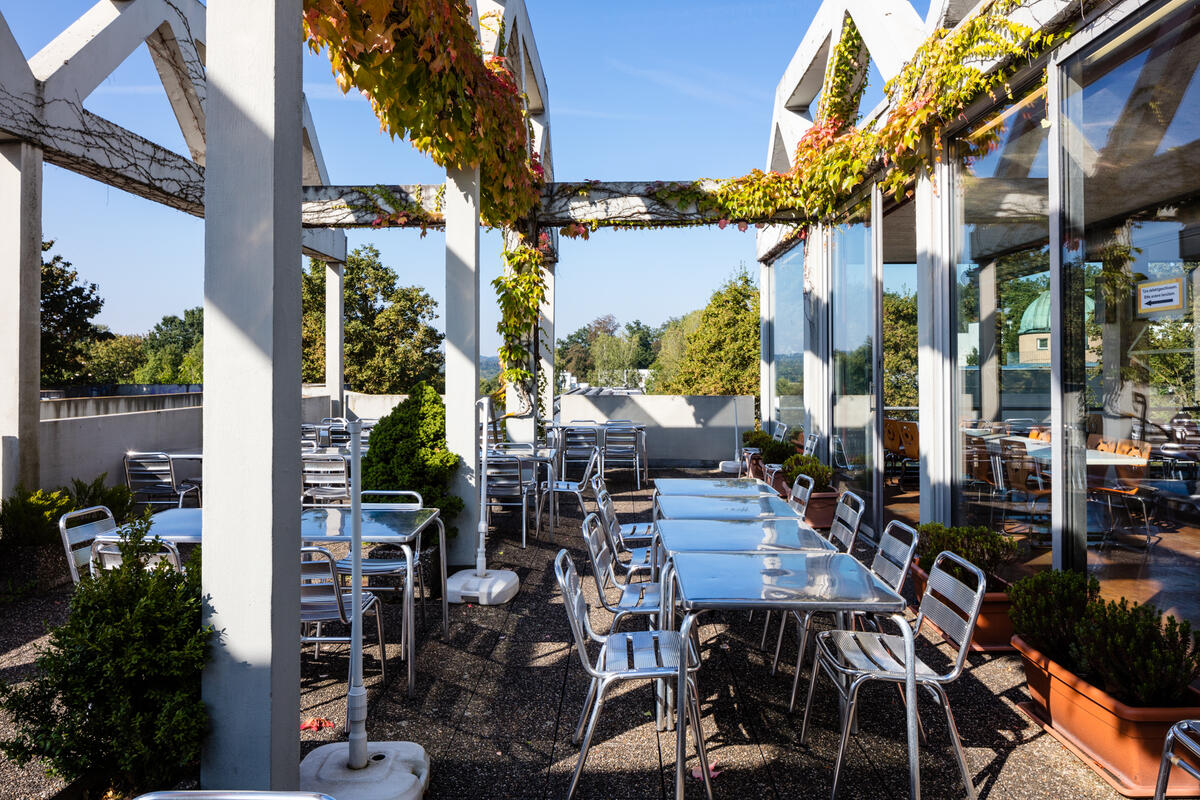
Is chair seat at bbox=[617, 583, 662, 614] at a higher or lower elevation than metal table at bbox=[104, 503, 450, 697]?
lower

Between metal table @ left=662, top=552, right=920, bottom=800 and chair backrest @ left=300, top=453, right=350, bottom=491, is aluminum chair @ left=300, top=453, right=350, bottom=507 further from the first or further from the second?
metal table @ left=662, top=552, right=920, bottom=800

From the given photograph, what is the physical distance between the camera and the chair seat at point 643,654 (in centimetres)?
247

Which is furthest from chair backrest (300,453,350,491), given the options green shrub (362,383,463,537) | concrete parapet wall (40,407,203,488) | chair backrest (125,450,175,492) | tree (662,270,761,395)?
tree (662,270,761,395)

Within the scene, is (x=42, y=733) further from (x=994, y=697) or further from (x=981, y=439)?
(x=981, y=439)

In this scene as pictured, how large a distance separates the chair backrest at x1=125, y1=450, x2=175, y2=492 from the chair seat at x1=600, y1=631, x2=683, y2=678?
18.3 ft

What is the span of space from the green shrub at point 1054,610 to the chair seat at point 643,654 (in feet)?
4.91

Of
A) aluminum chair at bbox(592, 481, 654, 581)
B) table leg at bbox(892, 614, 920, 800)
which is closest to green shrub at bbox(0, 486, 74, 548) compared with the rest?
aluminum chair at bbox(592, 481, 654, 581)

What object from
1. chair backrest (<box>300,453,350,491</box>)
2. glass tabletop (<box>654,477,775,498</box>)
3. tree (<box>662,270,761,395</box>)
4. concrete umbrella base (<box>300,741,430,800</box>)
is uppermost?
tree (<box>662,270,761,395</box>)

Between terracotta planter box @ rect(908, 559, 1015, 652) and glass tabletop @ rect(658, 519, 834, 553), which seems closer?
glass tabletop @ rect(658, 519, 834, 553)

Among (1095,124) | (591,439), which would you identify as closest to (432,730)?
(1095,124)

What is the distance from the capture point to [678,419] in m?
11.3

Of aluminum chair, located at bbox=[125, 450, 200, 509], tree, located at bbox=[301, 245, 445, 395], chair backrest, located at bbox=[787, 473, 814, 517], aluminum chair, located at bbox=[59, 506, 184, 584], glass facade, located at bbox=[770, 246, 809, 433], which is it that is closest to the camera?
aluminum chair, located at bbox=[59, 506, 184, 584]

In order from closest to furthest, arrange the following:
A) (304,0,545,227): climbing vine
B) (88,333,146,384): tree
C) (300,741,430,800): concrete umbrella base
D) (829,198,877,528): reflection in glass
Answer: (300,741,430,800): concrete umbrella base
(304,0,545,227): climbing vine
(829,198,877,528): reflection in glass
(88,333,146,384): tree

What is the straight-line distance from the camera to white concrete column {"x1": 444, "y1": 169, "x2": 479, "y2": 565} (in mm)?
5215
